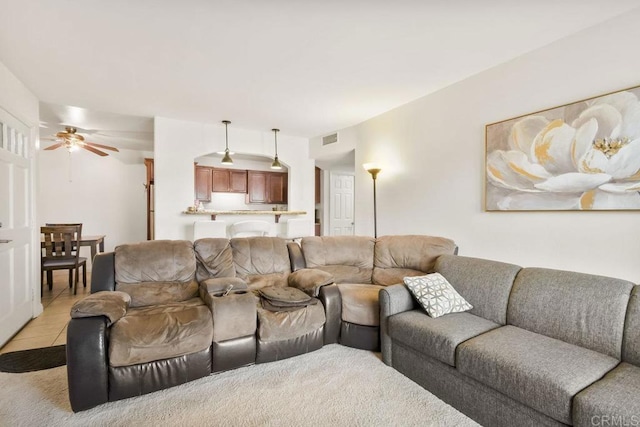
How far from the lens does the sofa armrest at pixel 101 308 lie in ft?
6.11

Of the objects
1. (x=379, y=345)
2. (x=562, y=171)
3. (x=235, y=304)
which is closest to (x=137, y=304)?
(x=235, y=304)

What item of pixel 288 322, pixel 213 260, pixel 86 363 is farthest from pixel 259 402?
pixel 213 260

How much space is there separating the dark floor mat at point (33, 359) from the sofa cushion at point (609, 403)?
3401 millimetres

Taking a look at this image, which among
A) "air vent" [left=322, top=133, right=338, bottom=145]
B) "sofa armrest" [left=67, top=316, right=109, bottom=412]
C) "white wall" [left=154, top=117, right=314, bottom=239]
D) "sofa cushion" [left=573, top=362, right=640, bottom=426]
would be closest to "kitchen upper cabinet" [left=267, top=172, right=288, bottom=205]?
"white wall" [left=154, top=117, right=314, bottom=239]

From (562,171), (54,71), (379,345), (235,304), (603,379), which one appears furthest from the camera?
(54,71)

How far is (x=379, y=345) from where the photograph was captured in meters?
2.65

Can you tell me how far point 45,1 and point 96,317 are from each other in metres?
2.05

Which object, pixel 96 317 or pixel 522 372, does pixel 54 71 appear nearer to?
pixel 96 317

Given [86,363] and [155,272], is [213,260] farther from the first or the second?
[86,363]

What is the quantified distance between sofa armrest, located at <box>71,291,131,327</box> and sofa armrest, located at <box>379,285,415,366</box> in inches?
74.4

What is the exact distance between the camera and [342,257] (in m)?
3.41

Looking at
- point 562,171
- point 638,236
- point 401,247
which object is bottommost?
point 401,247

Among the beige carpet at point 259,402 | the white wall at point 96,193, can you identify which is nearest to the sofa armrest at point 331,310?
the beige carpet at point 259,402

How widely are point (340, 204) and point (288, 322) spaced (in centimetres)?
504
